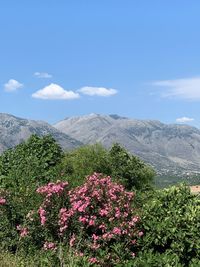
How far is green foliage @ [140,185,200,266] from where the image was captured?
1452cm

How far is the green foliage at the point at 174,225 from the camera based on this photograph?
47.6 feet

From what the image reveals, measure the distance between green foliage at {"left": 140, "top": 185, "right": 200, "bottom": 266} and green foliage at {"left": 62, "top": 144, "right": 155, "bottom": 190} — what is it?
33.2ft

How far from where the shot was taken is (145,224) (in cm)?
1545

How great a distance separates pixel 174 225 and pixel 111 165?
13631mm

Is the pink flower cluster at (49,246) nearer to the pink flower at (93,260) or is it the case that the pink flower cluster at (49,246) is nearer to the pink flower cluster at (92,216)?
the pink flower cluster at (92,216)

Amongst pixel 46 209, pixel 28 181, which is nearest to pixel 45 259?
pixel 46 209

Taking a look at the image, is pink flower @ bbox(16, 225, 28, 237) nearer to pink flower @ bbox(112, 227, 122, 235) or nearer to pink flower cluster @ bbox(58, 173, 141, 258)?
pink flower cluster @ bbox(58, 173, 141, 258)

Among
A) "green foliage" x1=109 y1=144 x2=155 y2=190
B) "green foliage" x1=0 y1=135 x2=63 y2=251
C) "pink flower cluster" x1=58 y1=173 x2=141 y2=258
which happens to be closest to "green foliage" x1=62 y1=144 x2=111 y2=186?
"green foliage" x1=109 y1=144 x2=155 y2=190

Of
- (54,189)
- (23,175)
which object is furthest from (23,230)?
(23,175)

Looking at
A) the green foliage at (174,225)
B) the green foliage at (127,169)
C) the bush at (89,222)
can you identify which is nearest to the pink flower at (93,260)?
the bush at (89,222)

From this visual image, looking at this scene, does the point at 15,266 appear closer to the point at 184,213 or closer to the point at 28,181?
the point at 184,213

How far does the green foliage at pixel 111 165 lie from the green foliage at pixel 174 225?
10.1 metres

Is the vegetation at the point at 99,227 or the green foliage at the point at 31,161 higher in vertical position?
the green foliage at the point at 31,161

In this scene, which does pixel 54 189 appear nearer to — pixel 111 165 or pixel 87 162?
pixel 87 162
